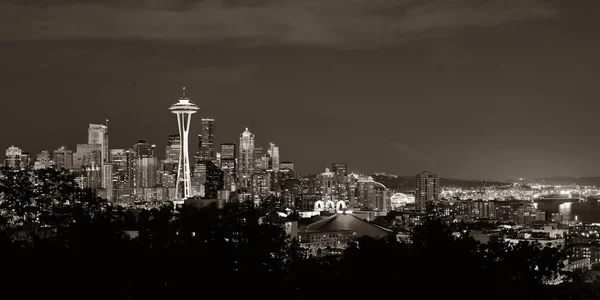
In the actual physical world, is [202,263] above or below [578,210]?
above

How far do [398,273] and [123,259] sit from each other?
4.99 metres

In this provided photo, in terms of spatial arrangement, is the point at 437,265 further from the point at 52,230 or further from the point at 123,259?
the point at 52,230

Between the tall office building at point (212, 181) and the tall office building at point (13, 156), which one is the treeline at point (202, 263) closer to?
the tall office building at point (13, 156)

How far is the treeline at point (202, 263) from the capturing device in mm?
13906

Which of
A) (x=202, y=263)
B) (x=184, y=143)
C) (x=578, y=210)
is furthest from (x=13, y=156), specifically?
(x=578, y=210)

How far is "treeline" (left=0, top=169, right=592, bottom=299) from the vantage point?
13906 millimetres

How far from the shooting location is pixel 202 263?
16.0 metres

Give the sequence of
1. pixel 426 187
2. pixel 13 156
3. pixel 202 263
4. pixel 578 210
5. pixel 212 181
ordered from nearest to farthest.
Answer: pixel 202 263
pixel 13 156
pixel 212 181
pixel 426 187
pixel 578 210

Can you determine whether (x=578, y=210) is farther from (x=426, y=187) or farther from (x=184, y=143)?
(x=184, y=143)

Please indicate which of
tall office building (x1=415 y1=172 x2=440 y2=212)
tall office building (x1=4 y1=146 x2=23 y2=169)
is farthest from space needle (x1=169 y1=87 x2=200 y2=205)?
tall office building (x1=415 y1=172 x2=440 y2=212)

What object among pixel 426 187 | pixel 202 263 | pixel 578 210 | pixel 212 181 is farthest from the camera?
pixel 578 210

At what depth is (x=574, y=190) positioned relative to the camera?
183 meters

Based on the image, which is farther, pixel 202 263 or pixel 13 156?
pixel 13 156

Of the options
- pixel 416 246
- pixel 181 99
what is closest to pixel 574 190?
pixel 181 99
